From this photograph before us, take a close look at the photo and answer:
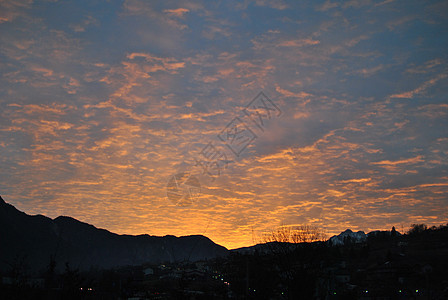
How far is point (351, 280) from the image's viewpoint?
8269 cm

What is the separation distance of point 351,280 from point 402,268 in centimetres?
1137

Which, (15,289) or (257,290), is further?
(257,290)

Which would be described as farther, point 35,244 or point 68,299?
point 35,244

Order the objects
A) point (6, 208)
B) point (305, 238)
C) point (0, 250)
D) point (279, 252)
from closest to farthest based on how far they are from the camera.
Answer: point (279, 252)
point (305, 238)
point (0, 250)
point (6, 208)

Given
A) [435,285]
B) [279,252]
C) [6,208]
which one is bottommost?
[435,285]

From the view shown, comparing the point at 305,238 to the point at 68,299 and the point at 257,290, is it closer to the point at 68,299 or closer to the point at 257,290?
the point at 257,290

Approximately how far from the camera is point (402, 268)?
83500mm

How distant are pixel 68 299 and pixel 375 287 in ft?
210

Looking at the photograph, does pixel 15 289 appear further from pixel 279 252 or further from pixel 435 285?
pixel 435 285

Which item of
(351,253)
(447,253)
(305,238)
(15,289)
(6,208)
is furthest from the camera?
(6,208)

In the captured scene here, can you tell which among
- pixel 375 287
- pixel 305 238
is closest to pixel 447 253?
pixel 375 287

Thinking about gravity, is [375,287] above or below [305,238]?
below

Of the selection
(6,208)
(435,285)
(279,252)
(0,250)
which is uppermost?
(6,208)

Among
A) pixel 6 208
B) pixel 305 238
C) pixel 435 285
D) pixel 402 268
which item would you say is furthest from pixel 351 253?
pixel 6 208
